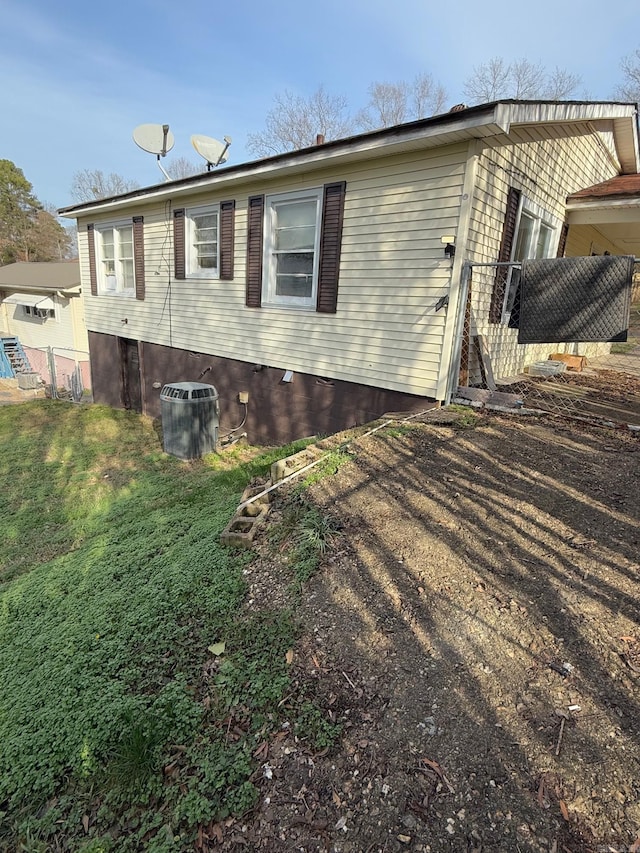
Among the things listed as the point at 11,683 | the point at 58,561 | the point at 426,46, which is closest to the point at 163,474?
the point at 58,561

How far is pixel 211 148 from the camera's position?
9.15m

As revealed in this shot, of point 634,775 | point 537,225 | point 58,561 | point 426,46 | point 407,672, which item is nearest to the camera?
point 634,775

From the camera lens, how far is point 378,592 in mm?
2570

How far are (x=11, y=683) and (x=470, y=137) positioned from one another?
19.8 ft

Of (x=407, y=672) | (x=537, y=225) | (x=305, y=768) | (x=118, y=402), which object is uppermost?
(x=537, y=225)

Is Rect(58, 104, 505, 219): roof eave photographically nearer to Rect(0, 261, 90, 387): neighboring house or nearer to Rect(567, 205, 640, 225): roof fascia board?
Rect(567, 205, 640, 225): roof fascia board

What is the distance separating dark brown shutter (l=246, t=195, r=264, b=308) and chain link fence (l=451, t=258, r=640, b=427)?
351 cm

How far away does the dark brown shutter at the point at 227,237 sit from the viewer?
25.0ft

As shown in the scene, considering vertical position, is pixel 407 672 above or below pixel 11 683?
above

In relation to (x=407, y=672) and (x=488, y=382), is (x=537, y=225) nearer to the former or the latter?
(x=488, y=382)

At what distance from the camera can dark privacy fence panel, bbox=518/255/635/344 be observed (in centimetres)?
430

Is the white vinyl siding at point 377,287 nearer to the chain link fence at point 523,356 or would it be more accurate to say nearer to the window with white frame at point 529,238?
the chain link fence at point 523,356

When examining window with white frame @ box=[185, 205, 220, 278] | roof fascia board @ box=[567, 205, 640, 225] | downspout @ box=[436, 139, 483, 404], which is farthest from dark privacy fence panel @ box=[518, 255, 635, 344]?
window with white frame @ box=[185, 205, 220, 278]

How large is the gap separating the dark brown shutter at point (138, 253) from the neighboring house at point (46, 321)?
6.85 m
